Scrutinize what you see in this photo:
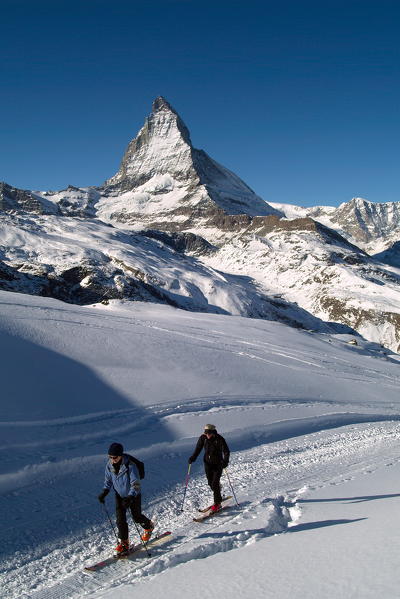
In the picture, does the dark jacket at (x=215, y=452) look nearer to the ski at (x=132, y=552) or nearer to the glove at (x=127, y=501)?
the ski at (x=132, y=552)

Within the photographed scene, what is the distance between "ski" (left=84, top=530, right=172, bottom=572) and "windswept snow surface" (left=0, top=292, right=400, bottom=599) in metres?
0.16

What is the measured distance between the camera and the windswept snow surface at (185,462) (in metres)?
5.57

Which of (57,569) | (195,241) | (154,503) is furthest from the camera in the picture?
(195,241)

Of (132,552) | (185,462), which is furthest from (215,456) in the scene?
(185,462)

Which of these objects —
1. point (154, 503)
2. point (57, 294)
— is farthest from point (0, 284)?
point (154, 503)

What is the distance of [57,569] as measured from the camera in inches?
259

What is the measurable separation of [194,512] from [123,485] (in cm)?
246

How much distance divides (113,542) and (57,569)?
3.59 feet

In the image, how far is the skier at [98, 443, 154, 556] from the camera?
6.61 metres

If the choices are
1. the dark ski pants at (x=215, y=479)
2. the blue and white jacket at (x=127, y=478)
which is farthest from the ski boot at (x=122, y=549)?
the dark ski pants at (x=215, y=479)

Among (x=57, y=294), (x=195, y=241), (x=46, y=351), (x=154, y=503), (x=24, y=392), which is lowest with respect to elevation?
(x=154, y=503)

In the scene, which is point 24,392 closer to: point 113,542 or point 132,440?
point 132,440

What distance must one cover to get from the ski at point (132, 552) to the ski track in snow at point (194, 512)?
11cm

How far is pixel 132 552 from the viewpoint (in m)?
6.73
